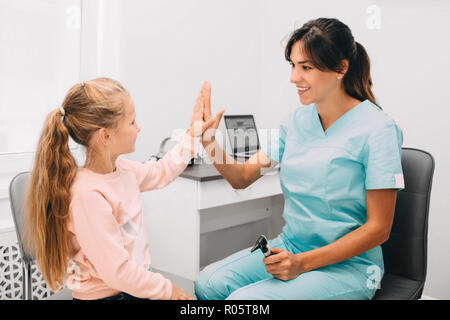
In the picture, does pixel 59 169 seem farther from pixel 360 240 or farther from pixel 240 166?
pixel 360 240

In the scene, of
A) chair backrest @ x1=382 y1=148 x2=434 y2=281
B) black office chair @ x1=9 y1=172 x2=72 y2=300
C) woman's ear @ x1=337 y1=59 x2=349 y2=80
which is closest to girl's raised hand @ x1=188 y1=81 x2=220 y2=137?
woman's ear @ x1=337 y1=59 x2=349 y2=80

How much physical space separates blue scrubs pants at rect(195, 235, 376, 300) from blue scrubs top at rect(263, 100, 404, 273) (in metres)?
0.05

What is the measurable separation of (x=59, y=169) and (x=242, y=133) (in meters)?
1.47

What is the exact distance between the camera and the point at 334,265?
38.1 inches

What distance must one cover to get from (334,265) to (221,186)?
87 centimetres

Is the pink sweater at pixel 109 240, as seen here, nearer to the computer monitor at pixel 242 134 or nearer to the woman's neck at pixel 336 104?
the woman's neck at pixel 336 104

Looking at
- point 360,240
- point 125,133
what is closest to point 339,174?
point 360,240

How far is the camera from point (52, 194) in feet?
2.78

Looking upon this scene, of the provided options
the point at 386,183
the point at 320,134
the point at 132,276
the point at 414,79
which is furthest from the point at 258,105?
the point at 132,276

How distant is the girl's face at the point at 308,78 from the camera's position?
975 mm

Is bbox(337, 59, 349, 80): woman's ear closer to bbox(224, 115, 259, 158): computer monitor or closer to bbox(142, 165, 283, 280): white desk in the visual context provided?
bbox(142, 165, 283, 280): white desk

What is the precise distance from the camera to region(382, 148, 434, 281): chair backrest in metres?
1.09

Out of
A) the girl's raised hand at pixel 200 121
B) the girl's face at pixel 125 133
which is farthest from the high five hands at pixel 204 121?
the girl's face at pixel 125 133

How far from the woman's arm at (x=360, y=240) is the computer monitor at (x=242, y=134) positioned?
122 cm
